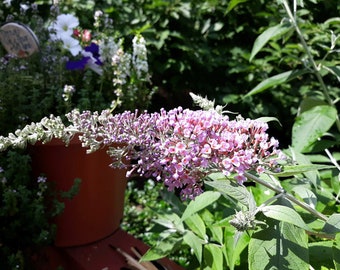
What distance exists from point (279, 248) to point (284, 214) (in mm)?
88

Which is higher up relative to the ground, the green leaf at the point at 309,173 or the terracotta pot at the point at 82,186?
the green leaf at the point at 309,173

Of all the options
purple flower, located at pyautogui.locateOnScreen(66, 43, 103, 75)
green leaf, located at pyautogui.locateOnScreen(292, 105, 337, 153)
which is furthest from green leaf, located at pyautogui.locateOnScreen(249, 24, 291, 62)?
purple flower, located at pyautogui.locateOnScreen(66, 43, 103, 75)

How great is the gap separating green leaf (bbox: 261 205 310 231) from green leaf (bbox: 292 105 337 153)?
0.77 m

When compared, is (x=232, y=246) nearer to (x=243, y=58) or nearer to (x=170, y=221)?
(x=170, y=221)

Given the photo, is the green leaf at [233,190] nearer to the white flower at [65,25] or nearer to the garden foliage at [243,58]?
the garden foliage at [243,58]

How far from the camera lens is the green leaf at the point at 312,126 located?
1710 mm

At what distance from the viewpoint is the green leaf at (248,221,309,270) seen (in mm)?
959

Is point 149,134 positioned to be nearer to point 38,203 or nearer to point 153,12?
point 38,203

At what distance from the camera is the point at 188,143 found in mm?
895

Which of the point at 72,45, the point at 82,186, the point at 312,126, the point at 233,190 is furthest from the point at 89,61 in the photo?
the point at 233,190

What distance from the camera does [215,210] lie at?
1.79 metres

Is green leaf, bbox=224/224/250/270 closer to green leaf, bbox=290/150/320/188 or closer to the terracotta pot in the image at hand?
green leaf, bbox=290/150/320/188

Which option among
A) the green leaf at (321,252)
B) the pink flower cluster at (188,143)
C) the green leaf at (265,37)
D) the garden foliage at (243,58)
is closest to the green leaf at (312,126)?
the garden foliage at (243,58)

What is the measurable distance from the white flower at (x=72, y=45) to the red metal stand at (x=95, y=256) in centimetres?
72
